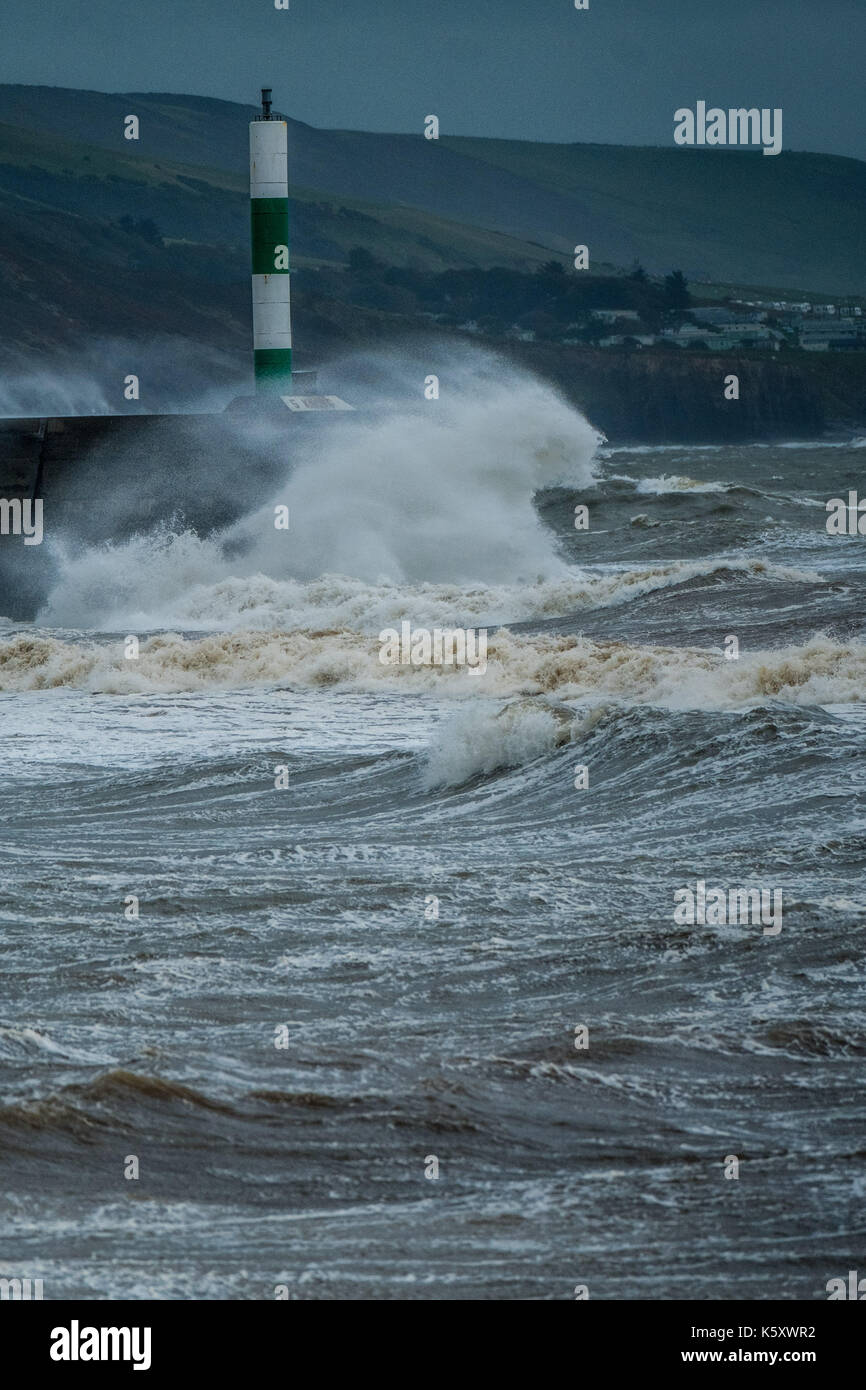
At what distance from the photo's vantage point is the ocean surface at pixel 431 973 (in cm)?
545

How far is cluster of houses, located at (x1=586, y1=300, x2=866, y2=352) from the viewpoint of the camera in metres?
141

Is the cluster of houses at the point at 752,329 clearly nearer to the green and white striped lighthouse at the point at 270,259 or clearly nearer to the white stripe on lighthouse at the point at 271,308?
the green and white striped lighthouse at the point at 270,259

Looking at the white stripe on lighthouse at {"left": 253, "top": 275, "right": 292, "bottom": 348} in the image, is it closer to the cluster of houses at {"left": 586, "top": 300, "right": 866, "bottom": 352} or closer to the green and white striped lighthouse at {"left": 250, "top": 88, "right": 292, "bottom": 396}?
the green and white striped lighthouse at {"left": 250, "top": 88, "right": 292, "bottom": 396}

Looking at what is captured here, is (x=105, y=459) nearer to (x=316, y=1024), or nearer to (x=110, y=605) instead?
(x=110, y=605)

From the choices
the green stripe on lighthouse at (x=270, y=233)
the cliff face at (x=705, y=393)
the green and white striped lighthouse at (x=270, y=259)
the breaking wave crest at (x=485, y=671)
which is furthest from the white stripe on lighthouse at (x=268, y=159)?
the cliff face at (x=705, y=393)

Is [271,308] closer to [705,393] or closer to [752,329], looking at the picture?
[705,393]

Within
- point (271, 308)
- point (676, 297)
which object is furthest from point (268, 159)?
point (676, 297)

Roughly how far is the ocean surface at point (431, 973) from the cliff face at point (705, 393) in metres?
104

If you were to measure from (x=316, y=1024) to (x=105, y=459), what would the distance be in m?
21.9

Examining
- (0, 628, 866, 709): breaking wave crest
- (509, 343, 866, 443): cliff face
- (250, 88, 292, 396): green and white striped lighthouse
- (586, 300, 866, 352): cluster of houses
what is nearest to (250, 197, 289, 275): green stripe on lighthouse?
(250, 88, 292, 396): green and white striped lighthouse

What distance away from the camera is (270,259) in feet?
109

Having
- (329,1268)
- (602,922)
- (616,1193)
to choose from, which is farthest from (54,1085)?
(602,922)

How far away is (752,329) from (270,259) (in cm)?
11857

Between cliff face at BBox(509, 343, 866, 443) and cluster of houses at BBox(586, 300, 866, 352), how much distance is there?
24.8 ft
